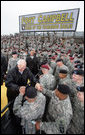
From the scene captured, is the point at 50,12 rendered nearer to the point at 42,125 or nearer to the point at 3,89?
the point at 3,89

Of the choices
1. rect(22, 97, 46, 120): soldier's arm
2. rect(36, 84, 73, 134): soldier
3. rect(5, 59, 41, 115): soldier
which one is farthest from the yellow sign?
rect(22, 97, 46, 120): soldier's arm

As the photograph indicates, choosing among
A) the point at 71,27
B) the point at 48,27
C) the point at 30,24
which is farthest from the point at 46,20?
the point at 71,27

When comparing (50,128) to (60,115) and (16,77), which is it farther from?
(16,77)

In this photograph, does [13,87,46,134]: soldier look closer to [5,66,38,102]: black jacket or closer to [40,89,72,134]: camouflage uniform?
[40,89,72,134]: camouflage uniform

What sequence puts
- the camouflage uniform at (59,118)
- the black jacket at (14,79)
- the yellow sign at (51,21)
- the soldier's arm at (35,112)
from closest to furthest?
the camouflage uniform at (59,118), the soldier's arm at (35,112), the black jacket at (14,79), the yellow sign at (51,21)

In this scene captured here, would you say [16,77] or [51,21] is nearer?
[16,77]

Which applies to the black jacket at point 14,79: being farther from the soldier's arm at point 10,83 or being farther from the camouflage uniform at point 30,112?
the camouflage uniform at point 30,112

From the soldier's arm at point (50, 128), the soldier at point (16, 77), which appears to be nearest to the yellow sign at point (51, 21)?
the soldier at point (16, 77)

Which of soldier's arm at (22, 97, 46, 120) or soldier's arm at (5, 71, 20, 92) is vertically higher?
soldier's arm at (5, 71, 20, 92)

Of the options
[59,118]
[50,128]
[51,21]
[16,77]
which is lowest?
[50,128]

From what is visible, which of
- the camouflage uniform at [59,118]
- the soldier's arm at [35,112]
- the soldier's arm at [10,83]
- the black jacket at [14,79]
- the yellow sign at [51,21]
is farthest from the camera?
the yellow sign at [51,21]

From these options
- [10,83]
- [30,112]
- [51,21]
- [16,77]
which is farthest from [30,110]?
[51,21]

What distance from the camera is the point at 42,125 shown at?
4.72 ft

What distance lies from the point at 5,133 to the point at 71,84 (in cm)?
198
